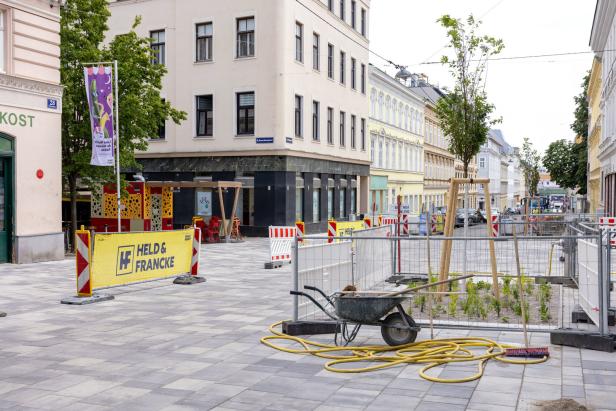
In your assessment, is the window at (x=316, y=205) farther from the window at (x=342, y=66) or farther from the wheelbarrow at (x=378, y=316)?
the wheelbarrow at (x=378, y=316)

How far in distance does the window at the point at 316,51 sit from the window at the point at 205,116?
5.80m

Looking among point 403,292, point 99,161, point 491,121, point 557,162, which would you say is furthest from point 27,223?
point 557,162

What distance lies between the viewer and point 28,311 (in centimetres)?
1073

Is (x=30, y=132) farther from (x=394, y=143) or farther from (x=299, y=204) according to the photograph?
(x=394, y=143)

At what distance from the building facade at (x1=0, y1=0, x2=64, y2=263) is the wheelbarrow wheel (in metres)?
12.2

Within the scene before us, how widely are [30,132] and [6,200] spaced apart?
188cm

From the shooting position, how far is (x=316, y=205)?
34844mm

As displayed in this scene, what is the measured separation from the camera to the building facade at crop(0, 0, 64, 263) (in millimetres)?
16812

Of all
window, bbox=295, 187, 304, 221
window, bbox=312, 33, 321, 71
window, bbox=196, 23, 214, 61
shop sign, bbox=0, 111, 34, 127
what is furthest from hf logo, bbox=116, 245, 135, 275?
window, bbox=312, 33, 321, 71

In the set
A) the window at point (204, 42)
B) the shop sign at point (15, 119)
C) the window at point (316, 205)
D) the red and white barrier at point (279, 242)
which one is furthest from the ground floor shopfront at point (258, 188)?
the shop sign at point (15, 119)

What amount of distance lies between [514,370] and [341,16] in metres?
33.8

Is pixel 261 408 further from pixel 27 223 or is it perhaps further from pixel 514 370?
pixel 27 223

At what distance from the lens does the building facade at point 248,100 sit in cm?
3062

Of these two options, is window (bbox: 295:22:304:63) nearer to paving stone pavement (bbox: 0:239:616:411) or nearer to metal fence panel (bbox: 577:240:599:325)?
paving stone pavement (bbox: 0:239:616:411)
